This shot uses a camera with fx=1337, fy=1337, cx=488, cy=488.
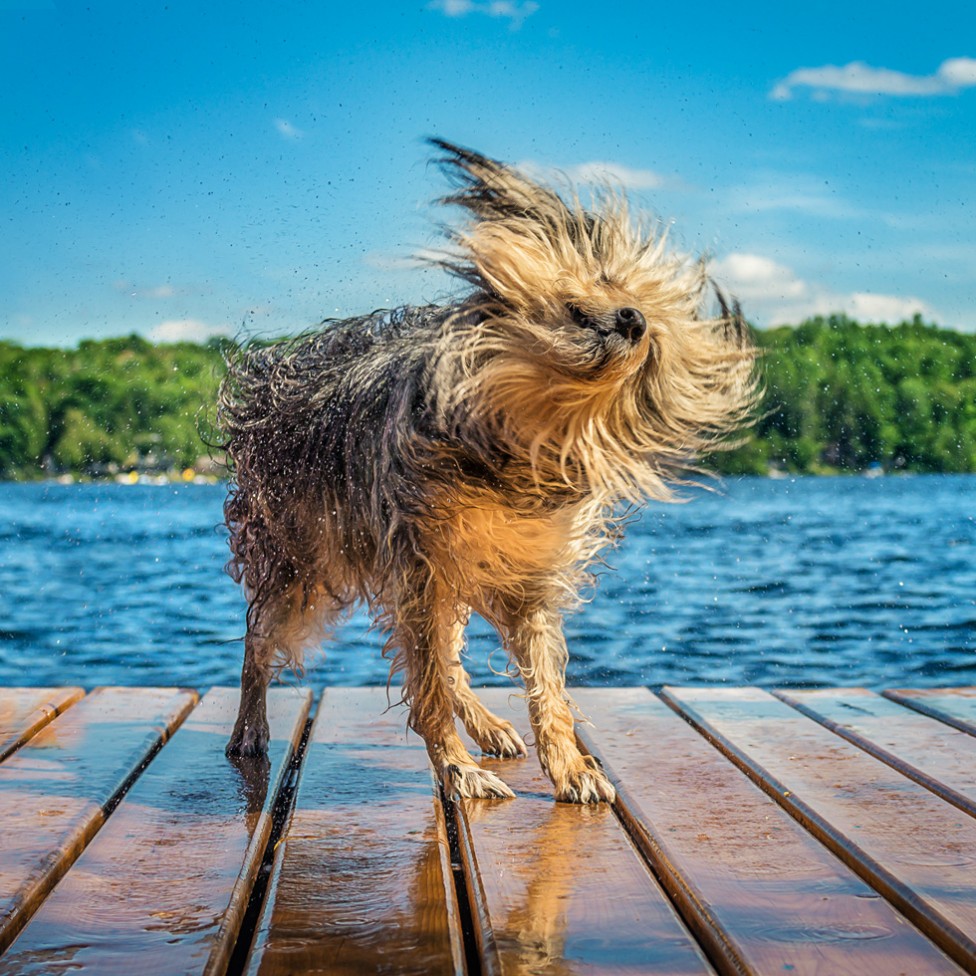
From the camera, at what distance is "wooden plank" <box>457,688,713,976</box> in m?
2.76

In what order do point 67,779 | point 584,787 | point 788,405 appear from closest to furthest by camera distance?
point 584,787, point 67,779, point 788,405

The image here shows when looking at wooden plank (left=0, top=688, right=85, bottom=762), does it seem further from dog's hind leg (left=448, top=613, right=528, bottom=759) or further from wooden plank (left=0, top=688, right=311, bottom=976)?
dog's hind leg (left=448, top=613, right=528, bottom=759)

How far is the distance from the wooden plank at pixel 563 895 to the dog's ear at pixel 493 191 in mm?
1751

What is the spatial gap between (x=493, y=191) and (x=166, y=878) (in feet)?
6.85

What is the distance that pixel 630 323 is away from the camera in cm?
358

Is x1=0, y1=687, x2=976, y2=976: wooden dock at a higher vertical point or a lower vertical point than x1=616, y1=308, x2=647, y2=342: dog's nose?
lower

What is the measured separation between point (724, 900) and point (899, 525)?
36229 millimetres

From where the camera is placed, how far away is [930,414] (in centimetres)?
4131

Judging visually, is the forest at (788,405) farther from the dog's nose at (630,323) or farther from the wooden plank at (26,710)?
the dog's nose at (630,323)

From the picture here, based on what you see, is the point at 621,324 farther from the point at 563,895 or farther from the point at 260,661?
the point at 260,661

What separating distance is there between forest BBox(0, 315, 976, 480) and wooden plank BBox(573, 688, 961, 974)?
1022 centimetres

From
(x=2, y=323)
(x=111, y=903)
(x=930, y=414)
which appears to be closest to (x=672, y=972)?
(x=111, y=903)

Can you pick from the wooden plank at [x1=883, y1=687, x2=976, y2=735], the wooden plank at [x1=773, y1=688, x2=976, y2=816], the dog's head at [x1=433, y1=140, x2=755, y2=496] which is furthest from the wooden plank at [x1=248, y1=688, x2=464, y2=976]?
the wooden plank at [x1=883, y1=687, x2=976, y2=735]

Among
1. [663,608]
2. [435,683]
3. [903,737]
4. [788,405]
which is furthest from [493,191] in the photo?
[788,405]
